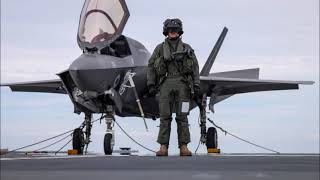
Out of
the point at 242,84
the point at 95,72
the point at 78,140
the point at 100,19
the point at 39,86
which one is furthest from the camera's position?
the point at 39,86

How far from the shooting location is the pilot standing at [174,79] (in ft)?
28.9

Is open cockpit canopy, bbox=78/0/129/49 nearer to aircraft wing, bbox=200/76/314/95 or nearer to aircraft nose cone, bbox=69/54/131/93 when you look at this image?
aircraft nose cone, bbox=69/54/131/93

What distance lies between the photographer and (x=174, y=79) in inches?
350

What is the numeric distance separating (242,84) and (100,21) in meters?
7.86

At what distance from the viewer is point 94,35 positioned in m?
13.3

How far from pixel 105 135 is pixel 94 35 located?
231 cm

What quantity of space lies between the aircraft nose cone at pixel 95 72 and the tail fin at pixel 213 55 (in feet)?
17.8

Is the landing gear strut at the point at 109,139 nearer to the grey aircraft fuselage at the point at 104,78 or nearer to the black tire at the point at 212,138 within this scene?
the grey aircraft fuselage at the point at 104,78

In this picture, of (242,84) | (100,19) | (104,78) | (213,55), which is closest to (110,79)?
(104,78)

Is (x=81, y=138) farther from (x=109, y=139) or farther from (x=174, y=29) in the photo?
(x=174, y=29)

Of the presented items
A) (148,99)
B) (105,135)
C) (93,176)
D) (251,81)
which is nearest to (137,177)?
(93,176)

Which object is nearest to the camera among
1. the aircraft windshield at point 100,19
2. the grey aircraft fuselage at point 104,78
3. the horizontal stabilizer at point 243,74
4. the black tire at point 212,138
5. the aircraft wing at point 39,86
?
the aircraft windshield at point 100,19

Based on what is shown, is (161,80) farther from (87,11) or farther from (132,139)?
(132,139)

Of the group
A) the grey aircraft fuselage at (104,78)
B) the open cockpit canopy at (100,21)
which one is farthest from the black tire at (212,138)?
the open cockpit canopy at (100,21)
